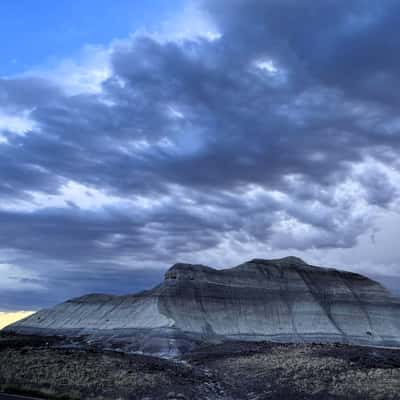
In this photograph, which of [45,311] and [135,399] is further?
[45,311]

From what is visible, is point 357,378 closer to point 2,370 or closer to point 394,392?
point 394,392

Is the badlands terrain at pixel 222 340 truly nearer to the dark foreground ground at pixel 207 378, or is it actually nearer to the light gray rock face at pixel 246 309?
the dark foreground ground at pixel 207 378

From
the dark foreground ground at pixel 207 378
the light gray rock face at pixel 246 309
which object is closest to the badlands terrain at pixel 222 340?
the dark foreground ground at pixel 207 378

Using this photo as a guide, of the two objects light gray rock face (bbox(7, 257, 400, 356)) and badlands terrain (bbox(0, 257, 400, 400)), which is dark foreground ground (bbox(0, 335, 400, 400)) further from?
light gray rock face (bbox(7, 257, 400, 356))

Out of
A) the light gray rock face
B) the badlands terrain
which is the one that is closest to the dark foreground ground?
the badlands terrain

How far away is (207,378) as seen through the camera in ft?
119

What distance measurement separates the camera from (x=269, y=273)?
103 m

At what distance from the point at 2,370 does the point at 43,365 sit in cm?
255

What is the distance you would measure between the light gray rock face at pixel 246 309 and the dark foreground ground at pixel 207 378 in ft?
111

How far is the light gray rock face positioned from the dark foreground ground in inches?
1328

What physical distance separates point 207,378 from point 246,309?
5752cm

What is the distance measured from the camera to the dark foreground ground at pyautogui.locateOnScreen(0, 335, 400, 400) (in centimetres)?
2845

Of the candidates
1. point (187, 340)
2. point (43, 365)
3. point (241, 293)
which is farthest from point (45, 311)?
point (43, 365)

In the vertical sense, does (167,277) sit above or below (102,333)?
above
